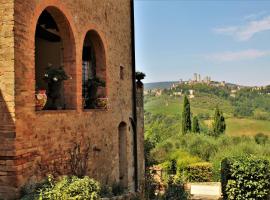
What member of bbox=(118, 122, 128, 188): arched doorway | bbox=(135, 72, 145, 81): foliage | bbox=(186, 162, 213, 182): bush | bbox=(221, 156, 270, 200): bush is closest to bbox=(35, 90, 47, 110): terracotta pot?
bbox=(118, 122, 128, 188): arched doorway

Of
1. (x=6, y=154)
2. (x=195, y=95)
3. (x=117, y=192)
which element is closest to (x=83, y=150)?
(x=117, y=192)

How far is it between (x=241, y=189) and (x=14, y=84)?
10.6 meters

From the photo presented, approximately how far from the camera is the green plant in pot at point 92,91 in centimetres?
1006

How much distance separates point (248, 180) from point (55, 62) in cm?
868

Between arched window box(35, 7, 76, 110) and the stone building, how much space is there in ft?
0.08

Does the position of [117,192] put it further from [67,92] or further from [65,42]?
[65,42]

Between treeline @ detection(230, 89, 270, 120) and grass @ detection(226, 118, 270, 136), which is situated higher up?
treeline @ detection(230, 89, 270, 120)

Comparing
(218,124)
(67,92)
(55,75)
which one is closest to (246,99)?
Result: (218,124)

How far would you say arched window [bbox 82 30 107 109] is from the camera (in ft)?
33.3

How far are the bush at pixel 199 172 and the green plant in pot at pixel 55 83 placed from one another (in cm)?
1947

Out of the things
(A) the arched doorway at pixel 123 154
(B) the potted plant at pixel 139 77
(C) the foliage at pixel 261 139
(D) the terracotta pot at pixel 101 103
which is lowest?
(C) the foliage at pixel 261 139

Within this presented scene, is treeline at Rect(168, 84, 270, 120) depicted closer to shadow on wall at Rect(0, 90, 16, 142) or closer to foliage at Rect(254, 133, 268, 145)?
foliage at Rect(254, 133, 268, 145)

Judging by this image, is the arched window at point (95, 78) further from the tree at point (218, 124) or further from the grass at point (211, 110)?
the grass at point (211, 110)

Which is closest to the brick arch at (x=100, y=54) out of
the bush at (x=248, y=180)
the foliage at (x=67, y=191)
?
the foliage at (x=67, y=191)
